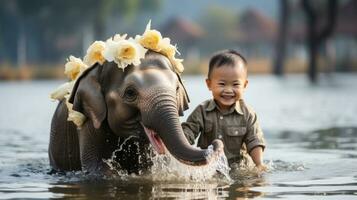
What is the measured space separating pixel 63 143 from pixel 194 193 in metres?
1.97

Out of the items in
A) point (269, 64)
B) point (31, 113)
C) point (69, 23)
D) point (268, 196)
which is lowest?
point (268, 196)

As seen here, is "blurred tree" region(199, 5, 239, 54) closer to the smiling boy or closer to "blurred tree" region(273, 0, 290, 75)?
"blurred tree" region(273, 0, 290, 75)

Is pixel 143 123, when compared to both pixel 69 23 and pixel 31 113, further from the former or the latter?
pixel 69 23

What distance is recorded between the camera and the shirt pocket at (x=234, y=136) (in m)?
8.30

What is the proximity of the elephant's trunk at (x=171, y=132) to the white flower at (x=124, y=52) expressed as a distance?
45 centimetres

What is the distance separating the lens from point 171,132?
7195 millimetres

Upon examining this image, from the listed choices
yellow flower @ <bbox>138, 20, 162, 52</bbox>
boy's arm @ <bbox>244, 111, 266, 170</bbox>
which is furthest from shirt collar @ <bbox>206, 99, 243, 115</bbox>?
yellow flower @ <bbox>138, 20, 162, 52</bbox>

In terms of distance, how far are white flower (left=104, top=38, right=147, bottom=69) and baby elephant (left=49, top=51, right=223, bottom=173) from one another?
0.20 ft

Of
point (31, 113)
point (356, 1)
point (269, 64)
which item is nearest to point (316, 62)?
point (31, 113)

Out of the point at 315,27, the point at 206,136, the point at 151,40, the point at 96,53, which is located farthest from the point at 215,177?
the point at 315,27

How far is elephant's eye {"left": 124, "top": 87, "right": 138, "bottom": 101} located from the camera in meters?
7.68

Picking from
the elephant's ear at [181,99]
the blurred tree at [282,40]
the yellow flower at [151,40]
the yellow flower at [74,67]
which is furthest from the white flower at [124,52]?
the blurred tree at [282,40]

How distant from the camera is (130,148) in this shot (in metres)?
8.14

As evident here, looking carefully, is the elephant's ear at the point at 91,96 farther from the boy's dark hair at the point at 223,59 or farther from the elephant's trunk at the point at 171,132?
the boy's dark hair at the point at 223,59
